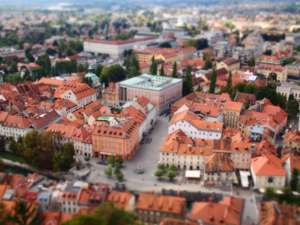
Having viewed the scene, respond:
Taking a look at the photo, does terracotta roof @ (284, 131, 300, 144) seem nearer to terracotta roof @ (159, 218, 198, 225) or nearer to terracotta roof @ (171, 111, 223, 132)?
Result: terracotta roof @ (171, 111, 223, 132)

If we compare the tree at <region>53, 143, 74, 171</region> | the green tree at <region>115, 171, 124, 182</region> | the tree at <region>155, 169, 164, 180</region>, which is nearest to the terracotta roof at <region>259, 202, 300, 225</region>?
the tree at <region>155, 169, 164, 180</region>

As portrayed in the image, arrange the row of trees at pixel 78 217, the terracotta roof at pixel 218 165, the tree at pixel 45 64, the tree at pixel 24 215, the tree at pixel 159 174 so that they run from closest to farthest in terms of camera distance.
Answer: the row of trees at pixel 78 217
the tree at pixel 24 215
the terracotta roof at pixel 218 165
the tree at pixel 159 174
the tree at pixel 45 64

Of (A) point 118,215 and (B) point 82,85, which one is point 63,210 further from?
(B) point 82,85

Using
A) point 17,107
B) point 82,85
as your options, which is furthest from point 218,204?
point 82,85

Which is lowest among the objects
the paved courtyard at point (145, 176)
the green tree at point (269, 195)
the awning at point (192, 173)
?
the paved courtyard at point (145, 176)

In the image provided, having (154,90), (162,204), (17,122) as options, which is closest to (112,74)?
(154,90)

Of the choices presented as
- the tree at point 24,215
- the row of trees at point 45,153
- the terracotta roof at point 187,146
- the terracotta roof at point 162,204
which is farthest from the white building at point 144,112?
the tree at point 24,215

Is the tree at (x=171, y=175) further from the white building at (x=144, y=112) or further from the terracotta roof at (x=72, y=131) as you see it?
the white building at (x=144, y=112)
